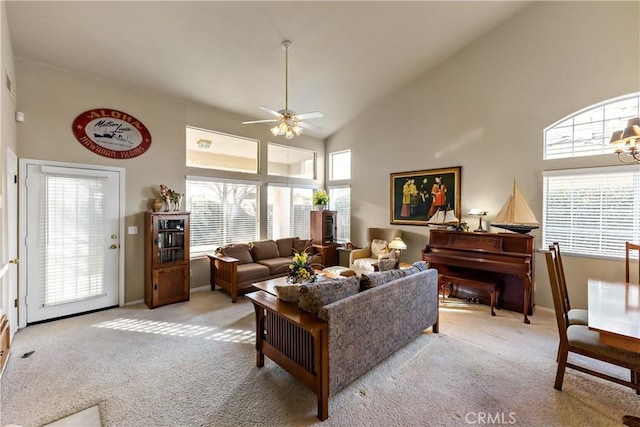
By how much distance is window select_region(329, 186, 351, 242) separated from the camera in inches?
262

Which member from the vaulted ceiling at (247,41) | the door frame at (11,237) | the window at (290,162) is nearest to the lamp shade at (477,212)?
the vaulted ceiling at (247,41)

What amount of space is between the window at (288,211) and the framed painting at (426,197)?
7.06 feet

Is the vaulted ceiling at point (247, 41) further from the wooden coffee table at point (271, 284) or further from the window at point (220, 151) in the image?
the wooden coffee table at point (271, 284)

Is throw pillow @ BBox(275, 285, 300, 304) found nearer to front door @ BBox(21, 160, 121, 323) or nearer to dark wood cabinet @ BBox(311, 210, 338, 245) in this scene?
front door @ BBox(21, 160, 121, 323)

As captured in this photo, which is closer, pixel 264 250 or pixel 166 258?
pixel 166 258

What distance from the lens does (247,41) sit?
3.64 m

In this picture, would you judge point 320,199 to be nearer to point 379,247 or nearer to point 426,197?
point 379,247

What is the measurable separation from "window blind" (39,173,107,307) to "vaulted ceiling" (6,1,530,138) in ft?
5.36

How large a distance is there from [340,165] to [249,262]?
11.0 feet

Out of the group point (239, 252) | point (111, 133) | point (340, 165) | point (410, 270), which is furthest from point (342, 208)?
point (111, 133)

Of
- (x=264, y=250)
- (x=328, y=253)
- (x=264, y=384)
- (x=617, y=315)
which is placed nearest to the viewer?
(x=617, y=315)

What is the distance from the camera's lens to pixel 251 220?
19.1 feet

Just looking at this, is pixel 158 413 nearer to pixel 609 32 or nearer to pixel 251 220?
pixel 251 220

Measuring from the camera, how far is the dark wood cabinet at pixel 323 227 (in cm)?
623
